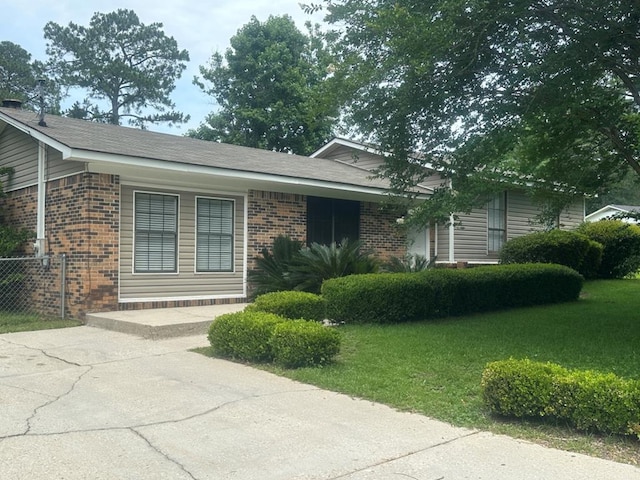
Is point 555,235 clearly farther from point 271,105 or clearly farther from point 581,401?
point 271,105

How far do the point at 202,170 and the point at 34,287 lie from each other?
4.28 meters

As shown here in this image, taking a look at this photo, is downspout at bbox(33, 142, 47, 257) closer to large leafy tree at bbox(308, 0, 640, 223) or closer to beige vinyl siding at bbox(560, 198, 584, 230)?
large leafy tree at bbox(308, 0, 640, 223)

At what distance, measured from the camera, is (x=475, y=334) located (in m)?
9.30

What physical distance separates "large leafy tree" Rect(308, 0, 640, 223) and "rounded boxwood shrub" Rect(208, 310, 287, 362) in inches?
116

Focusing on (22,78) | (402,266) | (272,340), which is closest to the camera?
(272,340)

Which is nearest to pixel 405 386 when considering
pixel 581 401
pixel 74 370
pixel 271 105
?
pixel 581 401

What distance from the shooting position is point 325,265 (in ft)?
39.5

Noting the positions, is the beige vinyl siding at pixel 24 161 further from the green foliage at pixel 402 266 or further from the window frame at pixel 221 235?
the green foliage at pixel 402 266

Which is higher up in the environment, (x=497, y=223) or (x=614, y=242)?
(x=497, y=223)

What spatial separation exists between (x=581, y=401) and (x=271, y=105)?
30.3 m

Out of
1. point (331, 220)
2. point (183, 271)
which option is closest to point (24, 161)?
point (183, 271)

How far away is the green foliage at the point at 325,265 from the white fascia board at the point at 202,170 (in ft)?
4.83

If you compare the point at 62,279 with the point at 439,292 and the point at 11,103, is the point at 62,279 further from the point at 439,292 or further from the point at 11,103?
the point at 439,292

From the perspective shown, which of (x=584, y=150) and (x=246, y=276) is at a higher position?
(x=584, y=150)
